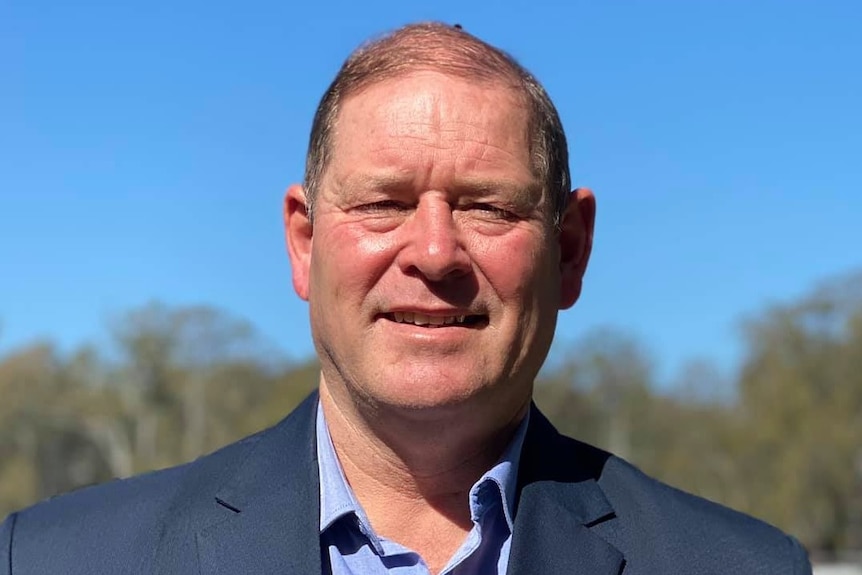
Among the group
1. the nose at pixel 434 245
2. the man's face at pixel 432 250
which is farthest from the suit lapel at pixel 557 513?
the nose at pixel 434 245

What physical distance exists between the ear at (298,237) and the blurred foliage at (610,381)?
29.4m

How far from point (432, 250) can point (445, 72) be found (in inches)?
19.7

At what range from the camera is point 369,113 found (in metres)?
2.85

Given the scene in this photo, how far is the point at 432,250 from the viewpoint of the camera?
2707mm

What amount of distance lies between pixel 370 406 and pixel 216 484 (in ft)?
1.73

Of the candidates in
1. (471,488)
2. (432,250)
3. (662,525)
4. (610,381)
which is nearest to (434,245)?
(432,250)

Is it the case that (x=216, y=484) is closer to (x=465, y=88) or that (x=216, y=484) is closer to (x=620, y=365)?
(x=465, y=88)

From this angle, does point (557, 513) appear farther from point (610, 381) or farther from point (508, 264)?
point (610, 381)

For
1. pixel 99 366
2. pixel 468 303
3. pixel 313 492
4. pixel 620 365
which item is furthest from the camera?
pixel 620 365

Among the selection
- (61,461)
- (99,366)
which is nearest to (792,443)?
(99,366)

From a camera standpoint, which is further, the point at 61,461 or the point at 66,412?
the point at 61,461

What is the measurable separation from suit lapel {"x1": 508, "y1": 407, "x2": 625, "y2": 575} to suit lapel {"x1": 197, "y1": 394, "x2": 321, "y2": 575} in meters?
0.54

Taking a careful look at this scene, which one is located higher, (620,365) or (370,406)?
(370,406)

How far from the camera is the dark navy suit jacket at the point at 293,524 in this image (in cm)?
287
